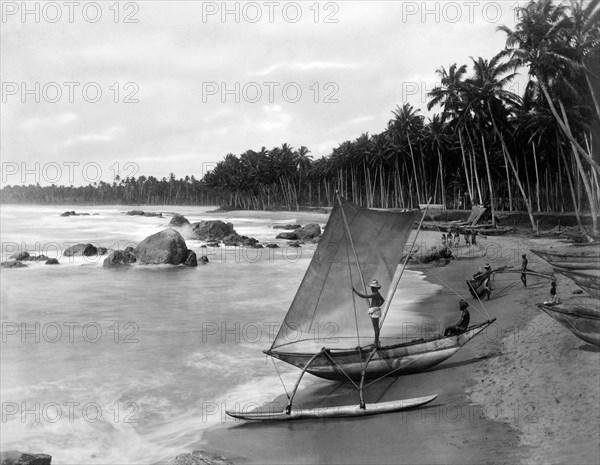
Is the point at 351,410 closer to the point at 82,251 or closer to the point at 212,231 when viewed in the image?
the point at 82,251

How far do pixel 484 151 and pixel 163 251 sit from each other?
2918cm

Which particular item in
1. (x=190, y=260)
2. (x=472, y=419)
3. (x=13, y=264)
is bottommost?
(x=472, y=419)

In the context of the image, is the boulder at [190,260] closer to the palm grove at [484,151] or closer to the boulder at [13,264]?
the boulder at [13,264]

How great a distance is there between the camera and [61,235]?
203 feet

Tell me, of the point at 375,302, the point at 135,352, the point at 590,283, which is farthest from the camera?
the point at 135,352

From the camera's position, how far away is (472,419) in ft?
32.5

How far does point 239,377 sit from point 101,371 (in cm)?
476

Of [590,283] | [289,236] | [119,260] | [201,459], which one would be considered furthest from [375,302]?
[289,236]

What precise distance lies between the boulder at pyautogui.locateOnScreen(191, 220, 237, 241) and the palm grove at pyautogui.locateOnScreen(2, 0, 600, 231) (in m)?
24.0

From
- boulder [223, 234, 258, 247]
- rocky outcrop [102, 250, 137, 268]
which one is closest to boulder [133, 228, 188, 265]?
rocky outcrop [102, 250, 137, 268]

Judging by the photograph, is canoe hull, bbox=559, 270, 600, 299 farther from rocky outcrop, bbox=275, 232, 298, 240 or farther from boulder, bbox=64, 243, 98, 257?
rocky outcrop, bbox=275, 232, 298, 240

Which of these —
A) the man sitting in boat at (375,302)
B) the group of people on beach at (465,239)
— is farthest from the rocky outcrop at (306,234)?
the man sitting in boat at (375,302)

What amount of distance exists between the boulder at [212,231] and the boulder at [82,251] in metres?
14.5

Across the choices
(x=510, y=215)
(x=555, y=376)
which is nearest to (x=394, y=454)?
(x=555, y=376)
